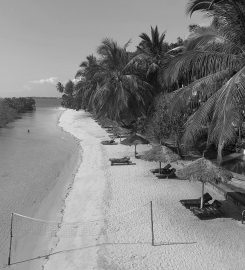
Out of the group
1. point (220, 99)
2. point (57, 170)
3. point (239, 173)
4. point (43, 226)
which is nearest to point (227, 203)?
point (239, 173)

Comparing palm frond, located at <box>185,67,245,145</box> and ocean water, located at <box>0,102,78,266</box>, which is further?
ocean water, located at <box>0,102,78,266</box>

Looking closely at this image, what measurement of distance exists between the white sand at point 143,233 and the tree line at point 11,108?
144ft

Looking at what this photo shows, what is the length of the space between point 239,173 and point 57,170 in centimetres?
1181

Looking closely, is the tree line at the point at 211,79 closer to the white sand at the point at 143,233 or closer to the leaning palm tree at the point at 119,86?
the white sand at the point at 143,233

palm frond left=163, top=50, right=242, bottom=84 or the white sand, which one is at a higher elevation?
palm frond left=163, top=50, right=242, bottom=84

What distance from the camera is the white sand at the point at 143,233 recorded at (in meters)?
9.27

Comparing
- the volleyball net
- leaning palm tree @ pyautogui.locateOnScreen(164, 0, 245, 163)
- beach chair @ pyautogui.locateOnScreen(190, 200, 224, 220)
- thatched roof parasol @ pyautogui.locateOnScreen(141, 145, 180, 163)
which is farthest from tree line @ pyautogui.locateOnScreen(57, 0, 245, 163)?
the volleyball net

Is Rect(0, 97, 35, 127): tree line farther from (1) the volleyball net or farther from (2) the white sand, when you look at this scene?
(1) the volleyball net

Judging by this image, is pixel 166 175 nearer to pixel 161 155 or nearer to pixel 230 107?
pixel 161 155

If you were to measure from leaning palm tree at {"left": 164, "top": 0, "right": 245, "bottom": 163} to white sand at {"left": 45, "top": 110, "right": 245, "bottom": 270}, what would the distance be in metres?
2.80

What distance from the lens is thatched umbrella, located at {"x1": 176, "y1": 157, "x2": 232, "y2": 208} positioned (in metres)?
11.6

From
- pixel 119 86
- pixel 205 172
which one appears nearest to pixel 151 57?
pixel 119 86

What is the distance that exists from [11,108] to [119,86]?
167 feet

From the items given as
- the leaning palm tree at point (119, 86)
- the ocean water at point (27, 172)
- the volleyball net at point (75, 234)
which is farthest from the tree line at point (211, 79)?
the leaning palm tree at point (119, 86)
